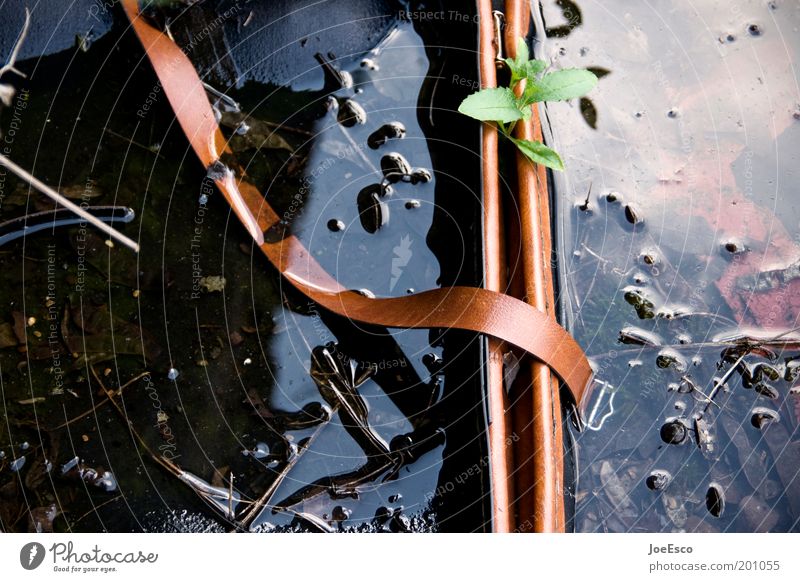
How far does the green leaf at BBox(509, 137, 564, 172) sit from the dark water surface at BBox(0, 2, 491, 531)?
0.09 metres

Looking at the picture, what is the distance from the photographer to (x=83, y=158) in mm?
1270

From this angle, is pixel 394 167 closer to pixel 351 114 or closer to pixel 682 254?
pixel 351 114

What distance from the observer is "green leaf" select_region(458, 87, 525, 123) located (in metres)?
1.11

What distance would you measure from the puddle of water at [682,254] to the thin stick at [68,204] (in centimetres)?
72

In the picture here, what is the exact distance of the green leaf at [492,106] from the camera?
1.11 meters

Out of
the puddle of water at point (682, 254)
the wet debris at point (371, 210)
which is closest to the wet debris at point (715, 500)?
the puddle of water at point (682, 254)

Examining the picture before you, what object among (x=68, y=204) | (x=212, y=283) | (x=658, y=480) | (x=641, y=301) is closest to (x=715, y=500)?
(x=658, y=480)

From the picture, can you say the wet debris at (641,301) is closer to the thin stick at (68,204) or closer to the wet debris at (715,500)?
the wet debris at (715,500)

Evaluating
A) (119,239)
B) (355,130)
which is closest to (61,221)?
(119,239)

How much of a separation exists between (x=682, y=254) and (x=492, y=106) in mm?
405

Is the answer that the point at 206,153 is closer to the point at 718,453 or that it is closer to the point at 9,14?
the point at 9,14

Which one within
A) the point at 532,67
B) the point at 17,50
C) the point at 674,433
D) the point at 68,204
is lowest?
the point at 674,433
